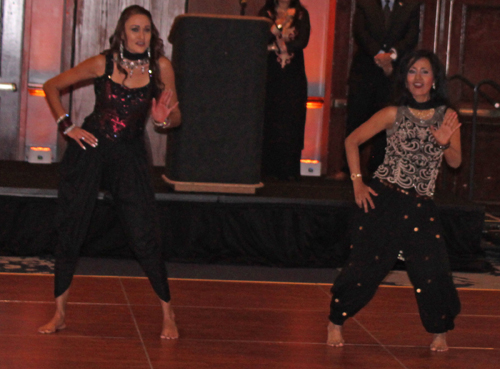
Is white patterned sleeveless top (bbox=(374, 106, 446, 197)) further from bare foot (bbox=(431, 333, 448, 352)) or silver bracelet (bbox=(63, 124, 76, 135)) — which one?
silver bracelet (bbox=(63, 124, 76, 135))

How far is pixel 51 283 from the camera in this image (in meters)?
4.20

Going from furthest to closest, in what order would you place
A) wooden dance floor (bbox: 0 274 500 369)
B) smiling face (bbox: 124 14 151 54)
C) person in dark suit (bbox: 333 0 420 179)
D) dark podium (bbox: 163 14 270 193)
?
1. person in dark suit (bbox: 333 0 420 179)
2. dark podium (bbox: 163 14 270 193)
3. smiling face (bbox: 124 14 151 54)
4. wooden dance floor (bbox: 0 274 500 369)

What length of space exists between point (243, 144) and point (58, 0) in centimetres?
320

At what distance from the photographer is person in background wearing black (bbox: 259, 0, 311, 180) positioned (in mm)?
5711

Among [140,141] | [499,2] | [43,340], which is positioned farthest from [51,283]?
[499,2]

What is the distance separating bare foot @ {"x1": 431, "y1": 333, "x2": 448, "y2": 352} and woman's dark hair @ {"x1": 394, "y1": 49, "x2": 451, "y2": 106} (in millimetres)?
1063

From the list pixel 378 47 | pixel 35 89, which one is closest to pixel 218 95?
pixel 378 47

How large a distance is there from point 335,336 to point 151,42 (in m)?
1.57

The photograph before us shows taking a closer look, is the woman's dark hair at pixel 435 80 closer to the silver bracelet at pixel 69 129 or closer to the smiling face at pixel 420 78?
the smiling face at pixel 420 78

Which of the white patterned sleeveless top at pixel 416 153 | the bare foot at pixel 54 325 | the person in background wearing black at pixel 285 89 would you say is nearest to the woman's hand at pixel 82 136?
the bare foot at pixel 54 325

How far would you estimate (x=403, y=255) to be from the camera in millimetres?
3299

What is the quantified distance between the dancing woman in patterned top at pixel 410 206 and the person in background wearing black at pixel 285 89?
2517mm

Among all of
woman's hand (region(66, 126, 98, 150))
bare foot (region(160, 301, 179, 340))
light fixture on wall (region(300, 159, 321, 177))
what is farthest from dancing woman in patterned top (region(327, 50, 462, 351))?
light fixture on wall (region(300, 159, 321, 177))

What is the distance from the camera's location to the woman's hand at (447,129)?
3.13 meters
